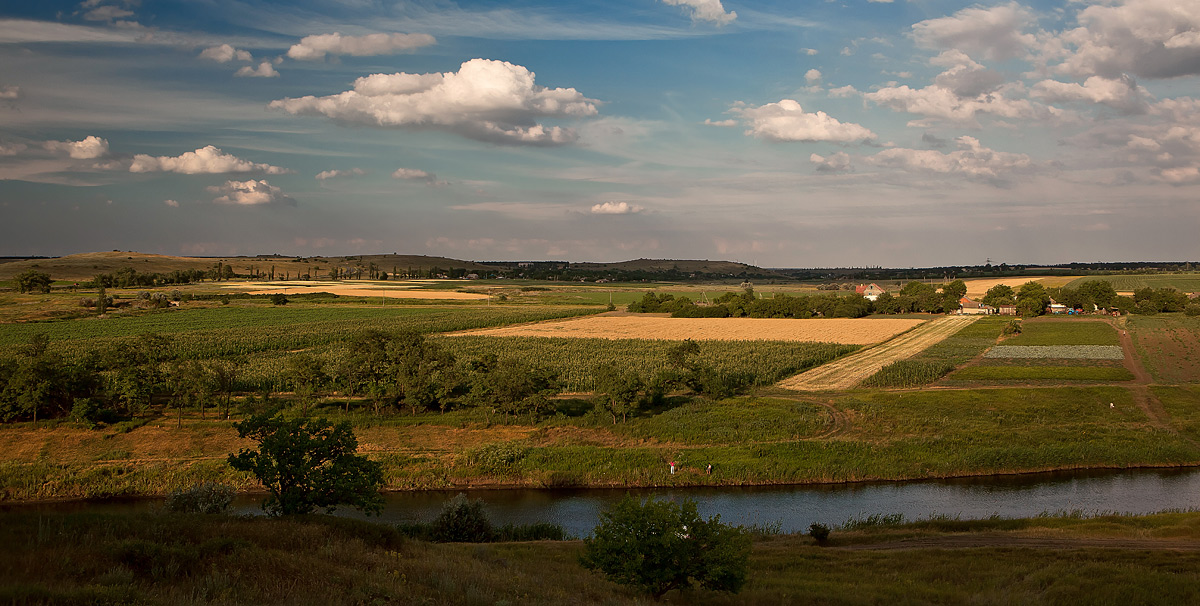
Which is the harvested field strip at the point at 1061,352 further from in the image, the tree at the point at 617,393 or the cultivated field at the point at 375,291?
the cultivated field at the point at 375,291

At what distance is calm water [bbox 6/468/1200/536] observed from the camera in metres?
35.1

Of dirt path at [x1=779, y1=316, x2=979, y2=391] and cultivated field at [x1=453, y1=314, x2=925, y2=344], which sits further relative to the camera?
cultivated field at [x1=453, y1=314, x2=925, y2=344]

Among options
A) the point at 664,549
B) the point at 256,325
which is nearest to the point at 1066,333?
the point at 664,549

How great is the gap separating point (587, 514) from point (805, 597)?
17641 mm

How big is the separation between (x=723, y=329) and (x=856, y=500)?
6612 centimetres

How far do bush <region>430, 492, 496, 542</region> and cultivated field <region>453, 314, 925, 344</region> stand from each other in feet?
206

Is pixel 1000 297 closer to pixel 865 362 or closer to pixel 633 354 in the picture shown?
pixel 865 362

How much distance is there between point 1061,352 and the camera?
74625 mm

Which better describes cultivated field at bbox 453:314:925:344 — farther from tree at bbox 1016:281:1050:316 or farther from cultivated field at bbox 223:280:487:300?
cultivated field at bbox 223:280:487:300

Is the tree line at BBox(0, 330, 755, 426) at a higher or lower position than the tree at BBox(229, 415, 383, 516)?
lower

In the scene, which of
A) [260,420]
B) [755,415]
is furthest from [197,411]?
[755,415]

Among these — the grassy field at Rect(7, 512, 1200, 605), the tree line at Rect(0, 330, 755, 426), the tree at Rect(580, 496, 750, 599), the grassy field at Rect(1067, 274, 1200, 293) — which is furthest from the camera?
the grassy field at Rect(1067, 274, 1200, 293)

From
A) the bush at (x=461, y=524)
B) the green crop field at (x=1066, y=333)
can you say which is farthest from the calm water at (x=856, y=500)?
the green crop field at (x=1066, y=333)

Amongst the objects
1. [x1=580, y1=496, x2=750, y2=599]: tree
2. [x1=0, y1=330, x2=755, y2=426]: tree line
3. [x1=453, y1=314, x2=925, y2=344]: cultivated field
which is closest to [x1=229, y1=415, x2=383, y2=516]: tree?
[x1=580, y1=496, x2=750, y2=599]: tree
